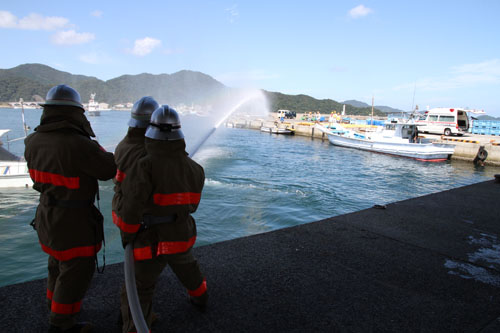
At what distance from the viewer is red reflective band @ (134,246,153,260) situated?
2298 mm

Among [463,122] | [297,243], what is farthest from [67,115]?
[463,122]

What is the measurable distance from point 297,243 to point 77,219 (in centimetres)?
291

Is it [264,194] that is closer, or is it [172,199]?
[172,199]

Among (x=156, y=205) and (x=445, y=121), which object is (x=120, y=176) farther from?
(x=445, y=121)

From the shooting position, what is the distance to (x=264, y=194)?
14.0 meters

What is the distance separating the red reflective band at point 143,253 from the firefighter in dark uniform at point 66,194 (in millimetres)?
407

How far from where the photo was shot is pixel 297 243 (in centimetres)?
441

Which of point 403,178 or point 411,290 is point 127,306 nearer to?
point 411,290

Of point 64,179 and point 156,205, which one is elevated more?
point 64,179

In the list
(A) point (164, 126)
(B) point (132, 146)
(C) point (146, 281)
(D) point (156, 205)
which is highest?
(A) point (164, 126)

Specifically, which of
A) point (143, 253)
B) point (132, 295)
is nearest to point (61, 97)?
point (143, 253)

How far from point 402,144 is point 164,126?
99.6 ft

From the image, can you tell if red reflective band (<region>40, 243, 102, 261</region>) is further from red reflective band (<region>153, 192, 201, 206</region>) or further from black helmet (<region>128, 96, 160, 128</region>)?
black helmet (<region>128, 96, 160, 128</region>)

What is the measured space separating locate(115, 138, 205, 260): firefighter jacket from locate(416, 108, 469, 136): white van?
110ft
